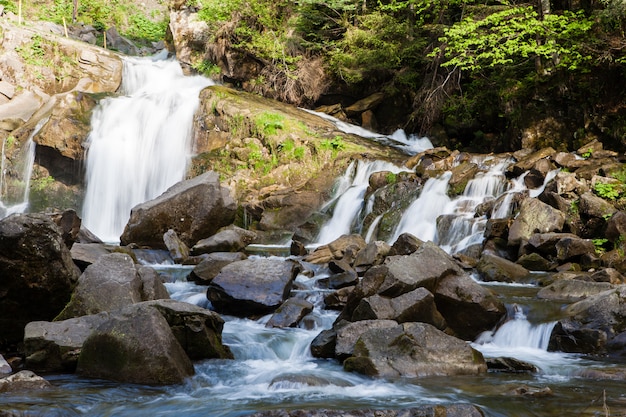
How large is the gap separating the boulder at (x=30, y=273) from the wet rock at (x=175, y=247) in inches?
197

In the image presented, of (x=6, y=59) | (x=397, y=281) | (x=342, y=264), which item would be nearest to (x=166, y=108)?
(x=6, y=59)

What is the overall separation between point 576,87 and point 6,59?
1905cm

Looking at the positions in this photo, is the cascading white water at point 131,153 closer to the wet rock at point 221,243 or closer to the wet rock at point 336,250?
the wet rock at point 221,243

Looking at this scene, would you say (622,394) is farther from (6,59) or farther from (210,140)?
(6,59)

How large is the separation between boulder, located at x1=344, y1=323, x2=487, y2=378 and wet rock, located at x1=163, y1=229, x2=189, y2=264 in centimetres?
670

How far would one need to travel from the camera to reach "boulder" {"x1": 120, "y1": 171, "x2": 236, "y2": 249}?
44.7 ft

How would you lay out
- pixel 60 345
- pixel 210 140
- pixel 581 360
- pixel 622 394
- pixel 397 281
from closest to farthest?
pixel 622 394 → pixel 60 345 → pixel 581 360 → pixel 397 281 → pixel 210 140

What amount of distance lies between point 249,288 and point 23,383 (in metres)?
3.58

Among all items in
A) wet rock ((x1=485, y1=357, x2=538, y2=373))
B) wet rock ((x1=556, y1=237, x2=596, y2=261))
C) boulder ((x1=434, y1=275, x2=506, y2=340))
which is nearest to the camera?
wet rock ((x1=485, y1=357, x2=538, y2=373))

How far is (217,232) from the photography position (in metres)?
14.3

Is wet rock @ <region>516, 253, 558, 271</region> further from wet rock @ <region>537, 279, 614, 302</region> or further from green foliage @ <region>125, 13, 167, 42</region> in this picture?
green foliage @ <region>125, 13, 167, 42</region>

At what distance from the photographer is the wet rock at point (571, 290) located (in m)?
8.55

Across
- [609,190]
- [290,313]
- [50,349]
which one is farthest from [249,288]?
[609,190]

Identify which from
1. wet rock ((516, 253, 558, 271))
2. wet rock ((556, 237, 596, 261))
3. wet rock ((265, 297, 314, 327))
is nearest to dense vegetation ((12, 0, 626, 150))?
wet rock ((556, 237, 596, 261))
